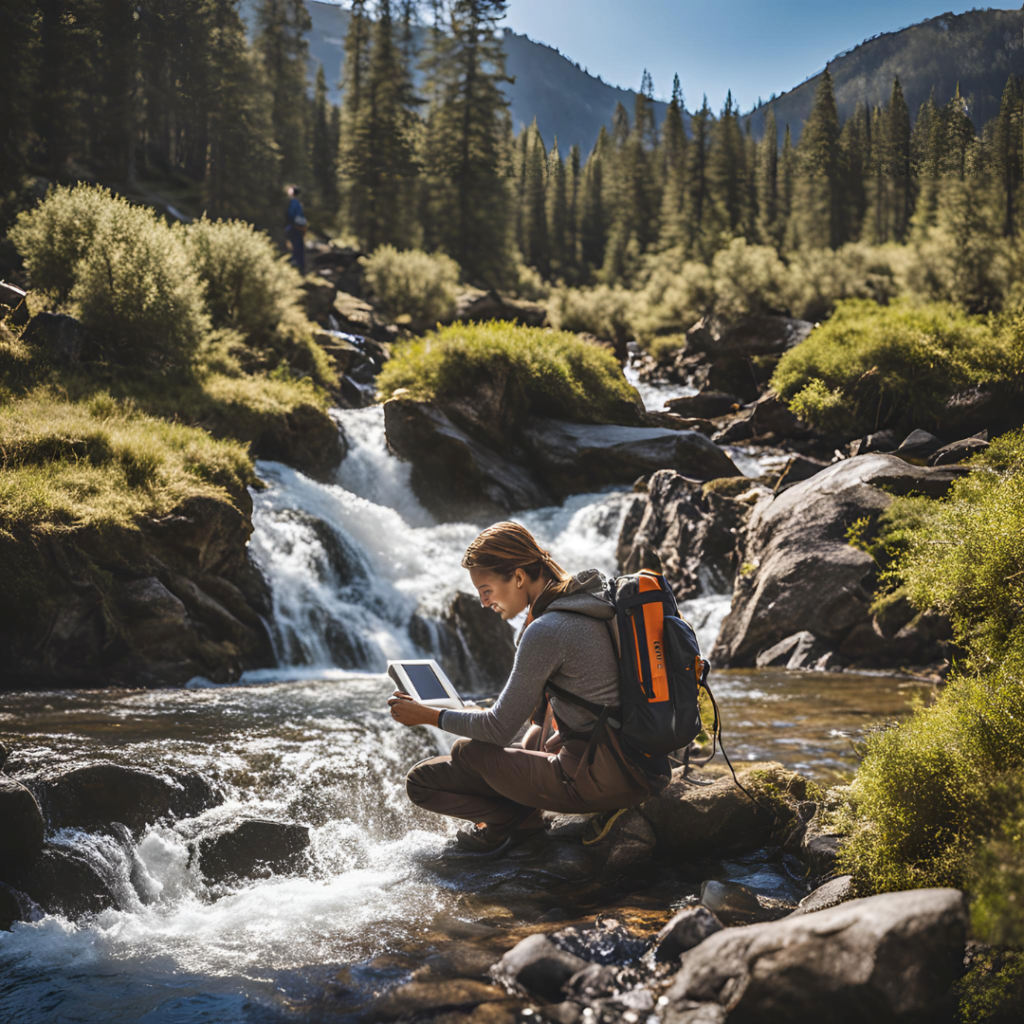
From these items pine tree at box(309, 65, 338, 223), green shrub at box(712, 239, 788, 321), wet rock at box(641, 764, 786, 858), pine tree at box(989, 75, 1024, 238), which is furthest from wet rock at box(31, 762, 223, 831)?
pine tree at box(309, 65, 338, 223)

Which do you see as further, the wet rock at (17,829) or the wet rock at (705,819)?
the wet rock at (705,819)

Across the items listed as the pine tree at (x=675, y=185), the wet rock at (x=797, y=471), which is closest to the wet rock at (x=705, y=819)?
the wet rock at (x=797, y=471)

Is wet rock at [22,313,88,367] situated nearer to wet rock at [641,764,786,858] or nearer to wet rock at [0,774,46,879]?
wet rock at [0,774,46,879]

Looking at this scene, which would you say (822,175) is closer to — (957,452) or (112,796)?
(957,452)

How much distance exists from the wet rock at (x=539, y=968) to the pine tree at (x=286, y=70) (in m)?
49.4

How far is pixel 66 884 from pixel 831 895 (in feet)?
13.5

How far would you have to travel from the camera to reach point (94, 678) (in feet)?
30.6

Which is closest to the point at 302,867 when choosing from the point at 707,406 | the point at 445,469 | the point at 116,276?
the point at 445,469

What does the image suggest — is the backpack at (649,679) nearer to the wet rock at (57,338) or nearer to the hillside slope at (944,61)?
the hillside slope at (944,61)

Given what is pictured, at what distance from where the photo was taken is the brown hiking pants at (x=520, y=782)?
13.4 ft

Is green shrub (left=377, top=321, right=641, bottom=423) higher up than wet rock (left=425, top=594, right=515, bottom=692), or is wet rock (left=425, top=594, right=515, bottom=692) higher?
green shrub (left=377, top=321, right=641, bottom=423)

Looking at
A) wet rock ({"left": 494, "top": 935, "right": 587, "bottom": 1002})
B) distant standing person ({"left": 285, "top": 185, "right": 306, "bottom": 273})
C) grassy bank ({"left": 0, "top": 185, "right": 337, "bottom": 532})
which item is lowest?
wet rock ({"left": 494, "top": 935, "right": 587, "bottom": 1002})

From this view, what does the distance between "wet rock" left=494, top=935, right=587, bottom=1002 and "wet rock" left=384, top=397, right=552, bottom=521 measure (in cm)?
1561

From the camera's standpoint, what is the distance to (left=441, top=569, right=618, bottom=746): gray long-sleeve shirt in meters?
3.89
